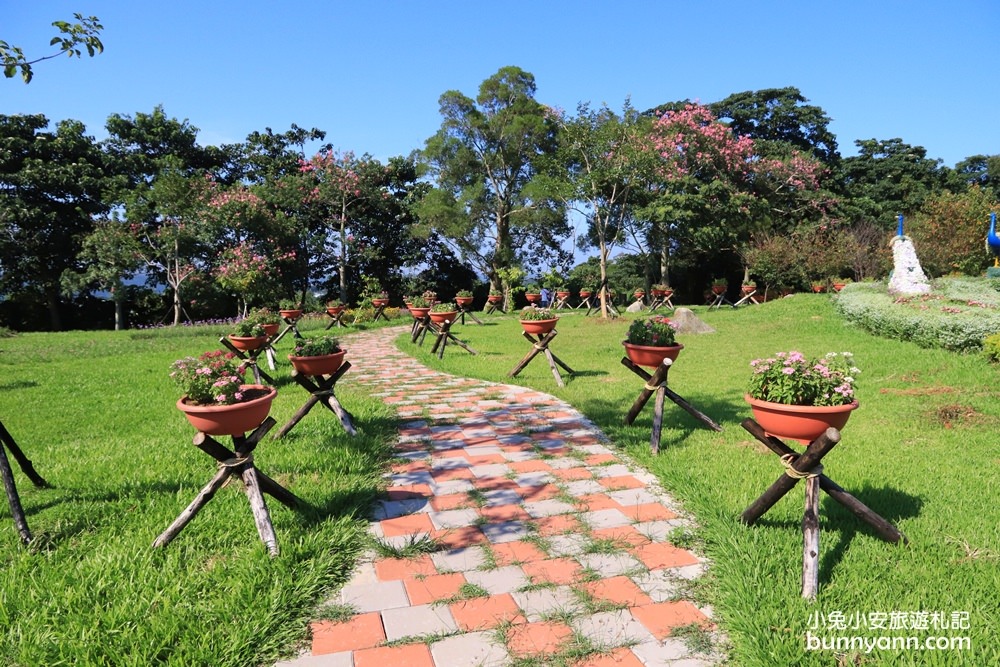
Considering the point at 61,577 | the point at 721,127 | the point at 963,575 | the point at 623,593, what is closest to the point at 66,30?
the point at 61,577

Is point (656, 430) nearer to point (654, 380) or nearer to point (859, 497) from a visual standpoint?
point (654, 380)

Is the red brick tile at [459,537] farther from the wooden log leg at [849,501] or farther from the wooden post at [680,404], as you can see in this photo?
the wooden post at [680,404]

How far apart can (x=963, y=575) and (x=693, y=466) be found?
5.87 feet

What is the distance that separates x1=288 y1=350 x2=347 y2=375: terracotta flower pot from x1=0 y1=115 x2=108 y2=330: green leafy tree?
66.2 feet

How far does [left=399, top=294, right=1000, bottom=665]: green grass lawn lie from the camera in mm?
2508

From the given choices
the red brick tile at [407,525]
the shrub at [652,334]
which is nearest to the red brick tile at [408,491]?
the red brick tile at [407,525]

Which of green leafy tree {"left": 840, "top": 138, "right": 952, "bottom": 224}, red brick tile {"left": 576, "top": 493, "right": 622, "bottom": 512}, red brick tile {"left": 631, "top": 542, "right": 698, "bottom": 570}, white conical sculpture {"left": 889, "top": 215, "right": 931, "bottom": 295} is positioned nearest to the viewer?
red brick tile {"left": 631, "top": 542, "right": 698, "bottom": 570}

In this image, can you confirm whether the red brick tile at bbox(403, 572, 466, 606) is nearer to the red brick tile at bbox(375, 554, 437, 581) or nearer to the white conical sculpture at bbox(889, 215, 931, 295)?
the red brick tile at bbox(375, 554, 437, 581)

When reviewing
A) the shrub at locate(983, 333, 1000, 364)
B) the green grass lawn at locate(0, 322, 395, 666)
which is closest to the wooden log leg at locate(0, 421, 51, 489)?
the green grass lawn at locate(0, 322, 395, 666)

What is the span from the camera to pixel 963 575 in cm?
281

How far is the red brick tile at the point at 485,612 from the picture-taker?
101 inches

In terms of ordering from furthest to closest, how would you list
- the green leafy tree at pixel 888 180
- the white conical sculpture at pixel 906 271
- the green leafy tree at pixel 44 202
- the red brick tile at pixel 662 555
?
1. the green leafy tree at pixel 888 180
2. the green leafy tree at pixel 44 202
3. the white conical sculpture at pixel 906 271
4. the red brick tile at pixel 662 555

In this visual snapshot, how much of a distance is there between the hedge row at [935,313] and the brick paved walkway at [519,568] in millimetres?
7042

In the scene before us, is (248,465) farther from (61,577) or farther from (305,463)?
(305,463)
